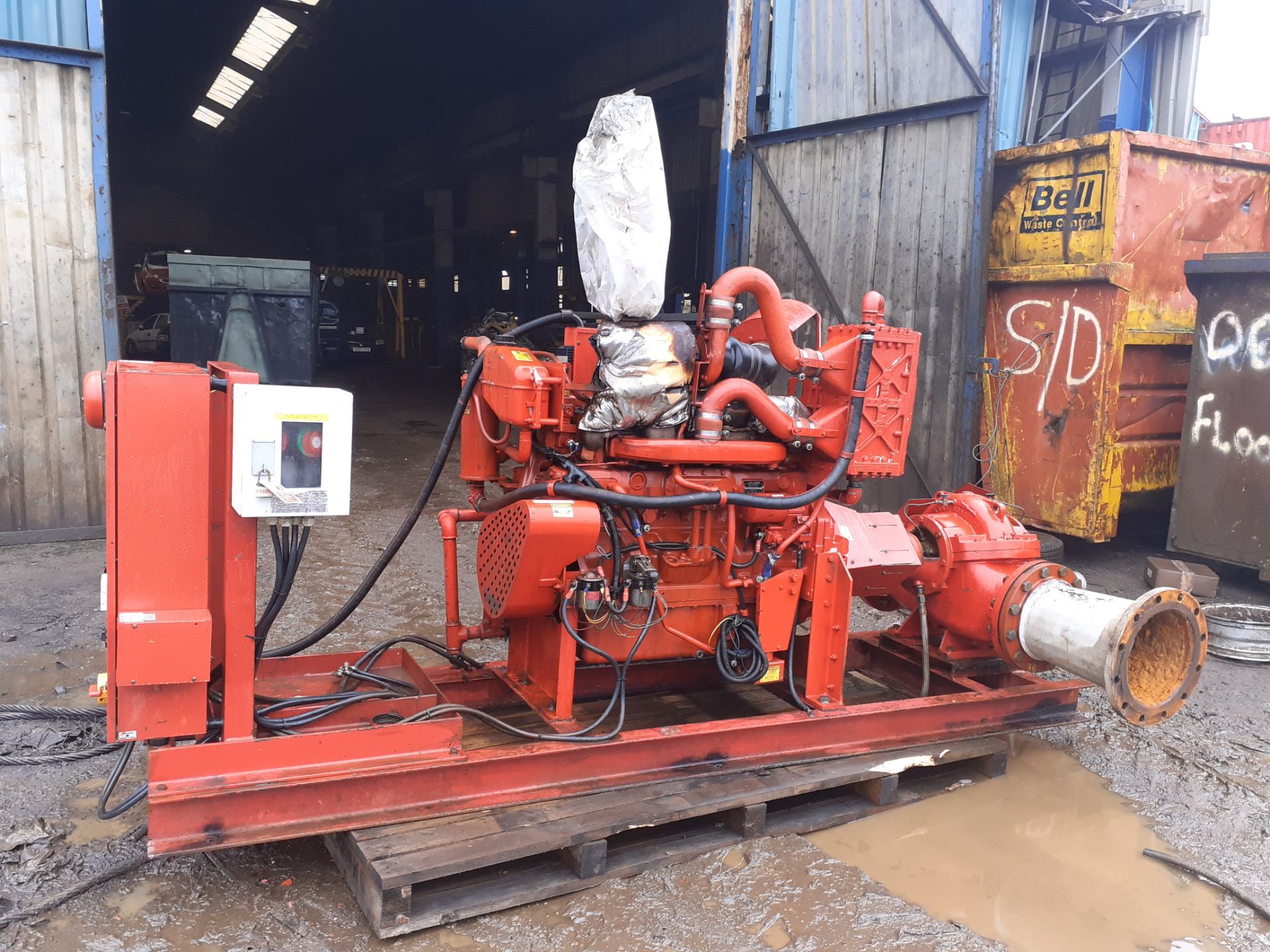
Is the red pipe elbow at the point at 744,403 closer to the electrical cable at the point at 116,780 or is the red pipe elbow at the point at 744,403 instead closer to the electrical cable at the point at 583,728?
the electrical cable at the point at 583,728

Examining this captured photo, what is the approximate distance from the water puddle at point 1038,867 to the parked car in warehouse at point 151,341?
15420 millimetres

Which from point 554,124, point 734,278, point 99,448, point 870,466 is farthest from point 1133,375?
point 554,124

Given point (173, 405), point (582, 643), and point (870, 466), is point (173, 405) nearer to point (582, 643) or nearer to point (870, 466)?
point (582, 643)

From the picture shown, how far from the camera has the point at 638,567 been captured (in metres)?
3.00

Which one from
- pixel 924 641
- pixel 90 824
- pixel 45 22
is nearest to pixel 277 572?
pixel 90 824

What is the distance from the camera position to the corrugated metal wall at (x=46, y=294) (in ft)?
18.1

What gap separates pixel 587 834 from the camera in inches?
103

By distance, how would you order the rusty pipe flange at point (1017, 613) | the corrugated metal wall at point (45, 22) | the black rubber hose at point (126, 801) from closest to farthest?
the black rubber hose at point (126, 801) < the rusty pipe flange at point (1017, 613) < the corrugated metal wall at point (45, 22)

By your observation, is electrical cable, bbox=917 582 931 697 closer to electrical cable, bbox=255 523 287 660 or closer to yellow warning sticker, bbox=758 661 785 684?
yellow warning sticker, bbox=758 661 785 684

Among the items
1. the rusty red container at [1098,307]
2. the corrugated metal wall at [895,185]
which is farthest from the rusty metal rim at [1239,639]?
the corrugated metal wall at [895,185]

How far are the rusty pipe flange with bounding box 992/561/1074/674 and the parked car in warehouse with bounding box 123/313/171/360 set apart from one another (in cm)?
1525

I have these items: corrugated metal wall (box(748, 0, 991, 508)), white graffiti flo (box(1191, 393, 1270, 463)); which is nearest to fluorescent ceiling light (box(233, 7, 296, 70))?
corrugated metal wall (box(748, 0, 991, 508))

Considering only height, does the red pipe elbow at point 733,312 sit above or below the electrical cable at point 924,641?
above

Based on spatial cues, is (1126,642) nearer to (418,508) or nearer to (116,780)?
(418,508)
